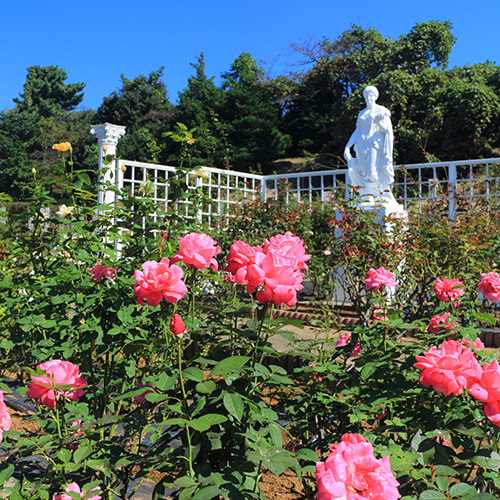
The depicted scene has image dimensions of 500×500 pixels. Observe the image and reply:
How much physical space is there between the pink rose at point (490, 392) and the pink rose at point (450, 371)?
0.05 ft

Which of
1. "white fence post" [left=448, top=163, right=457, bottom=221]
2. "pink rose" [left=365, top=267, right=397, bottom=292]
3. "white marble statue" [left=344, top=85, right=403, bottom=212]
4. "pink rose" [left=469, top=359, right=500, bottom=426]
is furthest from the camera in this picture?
"white fence post" [left=448, top=163, right=457, bottom=221]

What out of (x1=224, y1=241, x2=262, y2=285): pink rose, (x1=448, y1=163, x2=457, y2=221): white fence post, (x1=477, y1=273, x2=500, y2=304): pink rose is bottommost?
(x1=477, y1=273, x2=500, y2=304): pink rose

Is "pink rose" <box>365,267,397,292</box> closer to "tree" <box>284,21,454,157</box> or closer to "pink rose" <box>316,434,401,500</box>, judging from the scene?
"pink rose" <box>316,434,401,500</box>

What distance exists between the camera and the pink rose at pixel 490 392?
0.86 m

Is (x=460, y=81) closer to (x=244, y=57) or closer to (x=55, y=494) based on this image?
(x=244, y=57)

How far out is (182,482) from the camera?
0.90 metres

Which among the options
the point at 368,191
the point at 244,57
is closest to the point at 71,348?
the point at 368,191

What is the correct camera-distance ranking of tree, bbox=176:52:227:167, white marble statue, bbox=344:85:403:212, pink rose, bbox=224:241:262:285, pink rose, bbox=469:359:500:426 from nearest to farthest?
pink rose, bbox=469:359:500:426, pink rose, bbox=224:241:262:285, white marble statue, bbox=344:85:403:212, tree, bbox=176:52:227:167

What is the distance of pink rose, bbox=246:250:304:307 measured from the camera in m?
0.94

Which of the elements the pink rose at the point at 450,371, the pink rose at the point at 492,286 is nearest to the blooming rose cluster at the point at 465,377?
the pink rose at the point at 450,371

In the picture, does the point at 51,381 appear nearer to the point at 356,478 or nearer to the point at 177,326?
the point at 177,326

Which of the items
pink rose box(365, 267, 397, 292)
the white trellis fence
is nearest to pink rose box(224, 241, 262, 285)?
pink rose box(365, 267, 397, 292)

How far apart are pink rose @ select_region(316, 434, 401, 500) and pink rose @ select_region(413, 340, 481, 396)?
0.81ft

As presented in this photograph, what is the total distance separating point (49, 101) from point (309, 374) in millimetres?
31374
